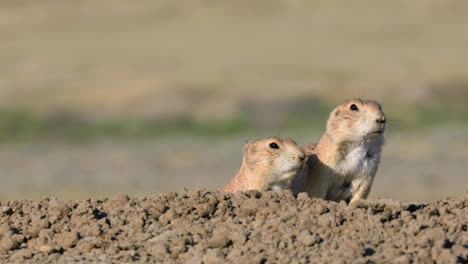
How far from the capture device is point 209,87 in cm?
4303

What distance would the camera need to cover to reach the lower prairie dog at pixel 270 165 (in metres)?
11.4

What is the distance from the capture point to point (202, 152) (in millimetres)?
34688

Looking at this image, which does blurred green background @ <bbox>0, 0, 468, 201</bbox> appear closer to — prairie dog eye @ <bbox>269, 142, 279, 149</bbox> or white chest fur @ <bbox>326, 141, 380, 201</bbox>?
white chest fur @ <bbox>326, 141, 380, 201</bbox>

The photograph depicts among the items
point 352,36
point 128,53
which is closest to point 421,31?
point 352,36

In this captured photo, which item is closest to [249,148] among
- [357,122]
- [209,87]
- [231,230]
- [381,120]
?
[357,122]

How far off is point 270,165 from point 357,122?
3.24 ft

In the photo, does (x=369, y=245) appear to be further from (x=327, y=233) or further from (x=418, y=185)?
(x=418, y=185)

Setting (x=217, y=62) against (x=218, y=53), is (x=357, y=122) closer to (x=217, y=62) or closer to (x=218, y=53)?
(x=217, y=62)

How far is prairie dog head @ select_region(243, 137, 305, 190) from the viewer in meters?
11.4

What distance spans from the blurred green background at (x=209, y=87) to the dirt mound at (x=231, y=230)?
15.5 meters

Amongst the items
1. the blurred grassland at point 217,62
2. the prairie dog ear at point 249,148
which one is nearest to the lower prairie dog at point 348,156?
the prairie dog ear at point 249,148

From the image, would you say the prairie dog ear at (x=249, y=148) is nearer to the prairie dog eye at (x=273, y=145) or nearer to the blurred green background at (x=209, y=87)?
the prairie dog eye at (x=273, y=145)

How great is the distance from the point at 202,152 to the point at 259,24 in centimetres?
2513

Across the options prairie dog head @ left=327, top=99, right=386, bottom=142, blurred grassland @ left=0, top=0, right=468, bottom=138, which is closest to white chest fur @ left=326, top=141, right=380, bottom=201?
prairie dog head @ left=327, top=99, right=386, bottom=142
